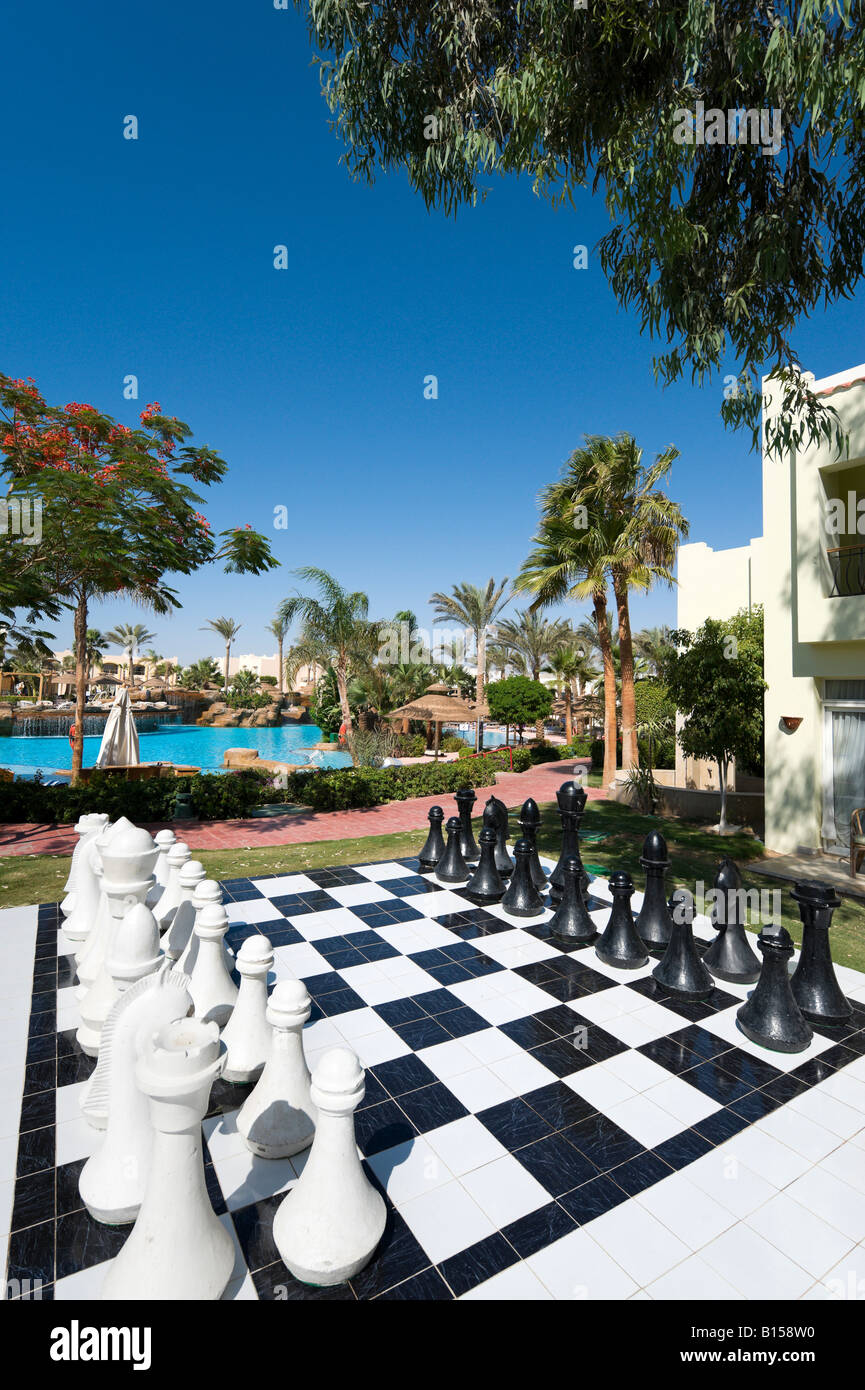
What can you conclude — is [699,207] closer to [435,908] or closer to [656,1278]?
[435,908]

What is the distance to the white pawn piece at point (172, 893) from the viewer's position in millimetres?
3816

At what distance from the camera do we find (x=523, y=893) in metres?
4.51

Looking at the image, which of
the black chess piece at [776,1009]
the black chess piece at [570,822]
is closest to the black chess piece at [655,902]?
the black chess piece at [570,822]

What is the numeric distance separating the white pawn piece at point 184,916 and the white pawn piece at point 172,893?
0.91 ft

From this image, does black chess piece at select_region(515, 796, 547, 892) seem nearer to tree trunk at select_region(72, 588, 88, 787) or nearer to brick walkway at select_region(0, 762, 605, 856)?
brick walkway at select_region(0, 762, 605, 856)

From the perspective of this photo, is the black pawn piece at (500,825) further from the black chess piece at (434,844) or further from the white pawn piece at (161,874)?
the white pawn piece at (161,874)

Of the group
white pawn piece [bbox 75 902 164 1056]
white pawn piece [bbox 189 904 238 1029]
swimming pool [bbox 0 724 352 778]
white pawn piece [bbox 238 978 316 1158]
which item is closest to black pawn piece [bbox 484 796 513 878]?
white pawn piece [bbox 189 904 238 1029]

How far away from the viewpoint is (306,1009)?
2156mm

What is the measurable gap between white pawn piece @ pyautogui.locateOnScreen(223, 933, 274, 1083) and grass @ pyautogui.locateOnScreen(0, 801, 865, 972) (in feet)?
10.5

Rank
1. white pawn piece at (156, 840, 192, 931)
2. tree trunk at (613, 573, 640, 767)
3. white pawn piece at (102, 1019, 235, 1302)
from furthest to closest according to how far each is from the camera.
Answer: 1. tree trunk at (613, 573, 640, 767)
2. white pawn piece at (156, 840, 192, 931)
3. white pawn piece at (102, 1019, 235, 1302)

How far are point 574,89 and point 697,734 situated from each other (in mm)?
7355

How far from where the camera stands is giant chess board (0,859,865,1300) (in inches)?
69.9

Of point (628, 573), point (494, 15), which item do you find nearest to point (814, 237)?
point (494, 15)

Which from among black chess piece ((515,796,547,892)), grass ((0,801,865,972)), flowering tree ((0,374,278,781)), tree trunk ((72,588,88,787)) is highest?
flowering tree ((0,374,278,781))
